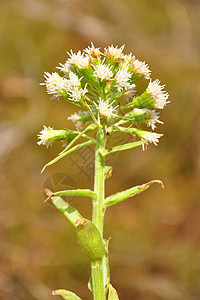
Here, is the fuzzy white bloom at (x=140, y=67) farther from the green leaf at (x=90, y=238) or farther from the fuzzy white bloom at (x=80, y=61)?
the green leaf at (x=90, y=238)

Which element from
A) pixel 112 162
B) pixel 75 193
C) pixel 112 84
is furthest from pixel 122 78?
pixel 112 162

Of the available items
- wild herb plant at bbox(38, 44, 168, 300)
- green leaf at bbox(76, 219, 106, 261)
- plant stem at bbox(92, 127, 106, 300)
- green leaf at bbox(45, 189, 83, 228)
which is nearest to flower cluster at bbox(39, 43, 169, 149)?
wild herb plant at bbox(38, 44, 168, 300)

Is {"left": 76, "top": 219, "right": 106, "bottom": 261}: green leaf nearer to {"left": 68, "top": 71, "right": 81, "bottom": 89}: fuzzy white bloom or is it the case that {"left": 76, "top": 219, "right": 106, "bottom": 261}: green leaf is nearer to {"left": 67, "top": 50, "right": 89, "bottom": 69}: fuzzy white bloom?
{"left": 68, "top": 71, "right": 81, "bottom": 89}: fuzzy white bloom

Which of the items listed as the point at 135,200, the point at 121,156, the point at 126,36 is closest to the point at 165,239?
the point at 135,200

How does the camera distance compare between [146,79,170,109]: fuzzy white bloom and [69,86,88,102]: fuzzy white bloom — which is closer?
[69,86,88,102]: fuzzy white bloom

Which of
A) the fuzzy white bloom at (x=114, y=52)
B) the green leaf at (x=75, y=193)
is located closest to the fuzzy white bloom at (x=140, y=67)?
the fuzzy white bloom at (x=114, y=52)

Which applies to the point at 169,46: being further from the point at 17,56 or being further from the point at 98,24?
the point at 17,56
